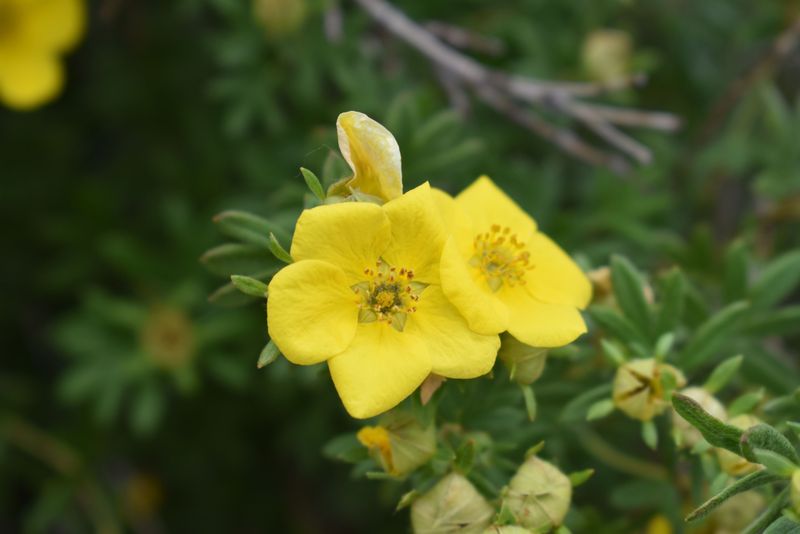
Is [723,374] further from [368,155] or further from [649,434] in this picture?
[368,155]

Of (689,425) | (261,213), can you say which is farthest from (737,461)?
(261,213)

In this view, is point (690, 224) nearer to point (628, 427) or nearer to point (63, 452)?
point (628, 427)

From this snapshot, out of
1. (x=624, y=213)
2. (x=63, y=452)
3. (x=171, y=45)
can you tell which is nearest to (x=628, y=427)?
(x=624, y=213)

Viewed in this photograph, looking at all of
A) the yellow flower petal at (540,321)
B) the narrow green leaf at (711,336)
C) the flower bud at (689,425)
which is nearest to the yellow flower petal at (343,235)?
the yellow flower petal at (540,321)

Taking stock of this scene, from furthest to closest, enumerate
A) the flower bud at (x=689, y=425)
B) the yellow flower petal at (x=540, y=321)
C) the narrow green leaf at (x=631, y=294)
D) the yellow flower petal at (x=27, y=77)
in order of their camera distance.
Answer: the yellow flower petal at (x=27, y=77) → the narrow green leaf at (x=631, y=294) → the flower bud at (x=689, y=425) → the yellow flower petal at (x=540, y=321)

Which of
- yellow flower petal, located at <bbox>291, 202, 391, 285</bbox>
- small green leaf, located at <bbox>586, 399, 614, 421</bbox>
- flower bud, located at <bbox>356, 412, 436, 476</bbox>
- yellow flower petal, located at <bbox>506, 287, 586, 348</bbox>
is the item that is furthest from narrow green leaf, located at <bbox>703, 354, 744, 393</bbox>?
yellow flower petal, located at <bbox>291, 202, 391, 285</bbox>

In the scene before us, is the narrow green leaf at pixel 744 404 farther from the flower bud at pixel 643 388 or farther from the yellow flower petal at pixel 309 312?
the yellow flower petal at pixel 309 312

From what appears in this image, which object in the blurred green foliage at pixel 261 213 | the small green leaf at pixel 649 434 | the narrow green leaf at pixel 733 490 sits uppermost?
the narrow green leaf at pixel 733 490

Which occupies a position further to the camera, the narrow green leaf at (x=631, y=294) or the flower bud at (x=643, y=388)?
the narrow green leaf at (x=631, y=294)

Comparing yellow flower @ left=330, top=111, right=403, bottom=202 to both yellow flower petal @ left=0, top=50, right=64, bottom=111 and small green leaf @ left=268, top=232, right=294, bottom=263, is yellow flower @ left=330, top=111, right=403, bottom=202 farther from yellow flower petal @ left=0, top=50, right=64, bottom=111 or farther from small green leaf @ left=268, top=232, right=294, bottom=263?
yellow flower petal @ left=0, top=50, right=64, bottom=111
